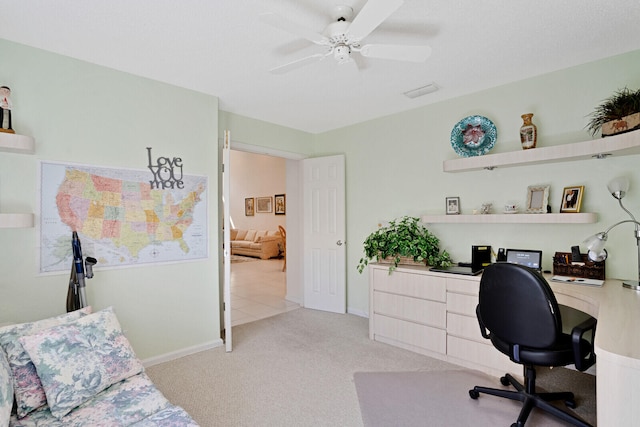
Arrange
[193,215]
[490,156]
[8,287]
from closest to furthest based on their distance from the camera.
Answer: [8,287], [490,156], [193,215]

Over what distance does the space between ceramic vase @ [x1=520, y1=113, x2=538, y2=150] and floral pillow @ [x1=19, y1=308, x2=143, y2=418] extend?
3275mm

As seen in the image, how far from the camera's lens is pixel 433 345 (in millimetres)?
2996

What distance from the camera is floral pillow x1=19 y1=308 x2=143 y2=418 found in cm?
148

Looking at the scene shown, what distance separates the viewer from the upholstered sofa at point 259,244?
29.7ft

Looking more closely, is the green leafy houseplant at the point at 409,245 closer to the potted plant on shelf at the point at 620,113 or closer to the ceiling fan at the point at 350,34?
the potted plant on shelf at the point at 620,113

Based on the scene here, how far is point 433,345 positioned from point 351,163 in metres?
2.41

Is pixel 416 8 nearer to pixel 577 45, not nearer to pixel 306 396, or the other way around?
pixel 577 45

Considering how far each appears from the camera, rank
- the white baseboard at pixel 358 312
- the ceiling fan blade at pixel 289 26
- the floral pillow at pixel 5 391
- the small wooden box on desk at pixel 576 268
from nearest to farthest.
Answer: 1. the floral pillow at pixel 5 391
2. the ceiling fan blade at pixel 289 26
3. the small wooden box on desk at pixel 576 268
4. the white baseboard at pixel 358 312

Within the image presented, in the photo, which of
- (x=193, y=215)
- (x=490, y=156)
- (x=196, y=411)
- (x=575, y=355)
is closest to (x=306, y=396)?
(x=196, y=411)

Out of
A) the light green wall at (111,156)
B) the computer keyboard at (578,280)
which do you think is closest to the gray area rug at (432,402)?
the computer keyboard at (578,280)

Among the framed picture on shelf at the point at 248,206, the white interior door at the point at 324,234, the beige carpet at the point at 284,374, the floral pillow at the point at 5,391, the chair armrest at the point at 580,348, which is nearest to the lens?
the floral pillow at the point at 5,391

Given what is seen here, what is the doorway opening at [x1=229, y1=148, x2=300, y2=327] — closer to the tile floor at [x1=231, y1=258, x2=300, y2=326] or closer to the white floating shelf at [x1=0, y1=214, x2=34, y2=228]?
the tile floor at [x1=231, y1=258, x2=300, y2=326]

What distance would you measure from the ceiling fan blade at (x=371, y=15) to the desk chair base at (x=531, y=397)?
2262mm

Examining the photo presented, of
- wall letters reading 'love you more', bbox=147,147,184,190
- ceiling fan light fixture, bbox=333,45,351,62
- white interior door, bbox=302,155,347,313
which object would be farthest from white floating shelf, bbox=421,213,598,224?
wall letters reading 'love you more', bbox=147,147,184,190
